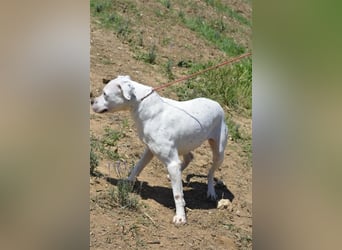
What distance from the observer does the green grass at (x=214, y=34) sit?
1035 cm

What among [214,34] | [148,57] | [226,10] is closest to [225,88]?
[148,57]

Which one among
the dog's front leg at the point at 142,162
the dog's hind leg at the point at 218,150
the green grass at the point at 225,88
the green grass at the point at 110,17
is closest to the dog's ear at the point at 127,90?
the dog's front leg at the point at 142,162

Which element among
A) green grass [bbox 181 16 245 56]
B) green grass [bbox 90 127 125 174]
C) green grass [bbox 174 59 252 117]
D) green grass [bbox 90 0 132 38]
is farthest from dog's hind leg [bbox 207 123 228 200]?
green grass [bbox 181 16 245 56]

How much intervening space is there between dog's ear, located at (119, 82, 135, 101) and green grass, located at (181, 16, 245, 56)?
5811 millimetres

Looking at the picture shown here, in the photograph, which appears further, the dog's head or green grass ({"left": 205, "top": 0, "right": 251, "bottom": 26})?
green grass ({"left": 205, "top": 0, "right": 251, "bottom": 26})

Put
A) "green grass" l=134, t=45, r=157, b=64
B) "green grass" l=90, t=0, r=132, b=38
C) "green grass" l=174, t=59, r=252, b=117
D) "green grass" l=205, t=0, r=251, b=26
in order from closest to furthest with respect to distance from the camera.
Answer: "green grass" l=174, t=59, r=252, b=117
"green grass" l=134, t=45, r=157, b=64
"green grass" l=90, t=0, r=132, b=38
"green grass" l=205, t=0, r=251, b=26

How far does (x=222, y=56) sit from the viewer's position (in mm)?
9852

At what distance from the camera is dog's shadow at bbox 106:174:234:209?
16.8 ft

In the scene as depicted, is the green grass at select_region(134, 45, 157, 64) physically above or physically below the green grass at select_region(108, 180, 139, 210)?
above

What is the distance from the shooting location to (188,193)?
18.0 ft

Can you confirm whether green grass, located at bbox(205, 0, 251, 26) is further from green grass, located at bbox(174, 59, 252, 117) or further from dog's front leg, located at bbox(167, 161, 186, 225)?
dog's front leg, located at bbox(167, 161, 186, 225)

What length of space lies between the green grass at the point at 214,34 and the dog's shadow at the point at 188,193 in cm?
491

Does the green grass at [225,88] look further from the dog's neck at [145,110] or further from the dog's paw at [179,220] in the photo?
the dog's paw at [179,220]
